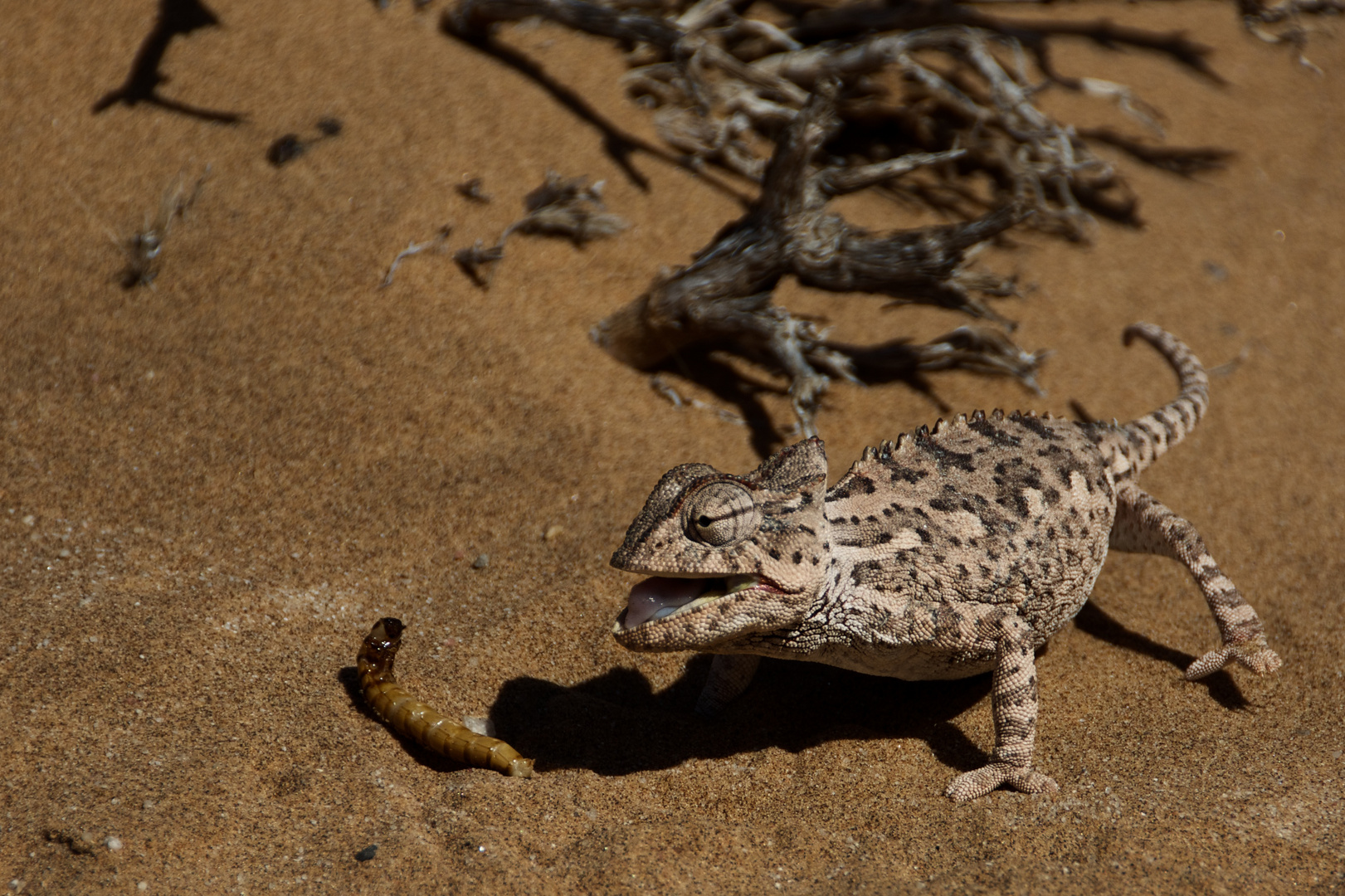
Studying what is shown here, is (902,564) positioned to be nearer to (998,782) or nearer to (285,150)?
(998,782)

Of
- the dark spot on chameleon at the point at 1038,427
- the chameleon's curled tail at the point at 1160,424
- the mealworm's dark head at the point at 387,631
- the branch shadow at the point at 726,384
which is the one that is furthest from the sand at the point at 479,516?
the dark spot on chameleon at the point at 1038,427

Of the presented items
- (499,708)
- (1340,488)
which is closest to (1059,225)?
(1340,488)

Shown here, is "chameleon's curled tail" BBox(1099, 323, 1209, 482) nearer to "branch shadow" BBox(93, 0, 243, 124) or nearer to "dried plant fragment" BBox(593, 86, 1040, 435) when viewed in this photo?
"dried plant fragment" BBox(593, 86, 1040, 435)

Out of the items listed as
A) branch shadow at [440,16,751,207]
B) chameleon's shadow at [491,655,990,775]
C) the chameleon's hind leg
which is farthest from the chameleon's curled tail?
branch shadow at [440,16,751,207]

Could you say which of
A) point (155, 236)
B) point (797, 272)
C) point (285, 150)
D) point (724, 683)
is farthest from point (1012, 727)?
point (285, 150)

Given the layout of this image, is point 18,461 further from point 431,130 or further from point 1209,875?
point 1209,875

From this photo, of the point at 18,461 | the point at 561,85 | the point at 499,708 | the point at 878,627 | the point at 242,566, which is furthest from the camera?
the point at 561,85
